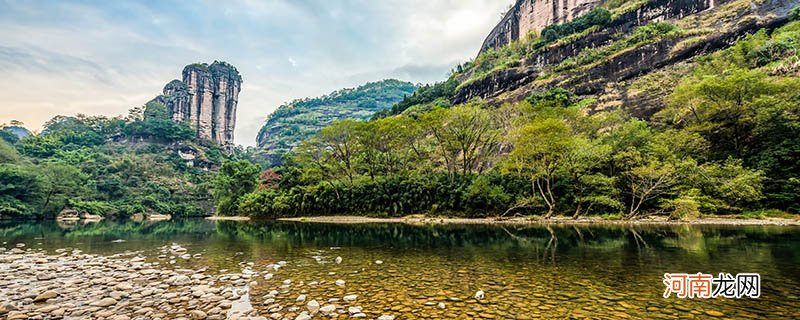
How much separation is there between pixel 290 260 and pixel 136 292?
4.09 meters

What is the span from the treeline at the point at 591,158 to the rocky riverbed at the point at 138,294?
77.5 ft

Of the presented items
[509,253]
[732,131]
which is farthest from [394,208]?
[732,131]

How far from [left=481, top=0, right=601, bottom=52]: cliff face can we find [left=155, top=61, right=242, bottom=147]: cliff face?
315 ft

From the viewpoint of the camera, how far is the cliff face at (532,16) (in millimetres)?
66750

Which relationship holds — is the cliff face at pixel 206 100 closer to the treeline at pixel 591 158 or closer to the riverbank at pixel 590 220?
the treeline at pixel 591 158

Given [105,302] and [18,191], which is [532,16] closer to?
[105,302]

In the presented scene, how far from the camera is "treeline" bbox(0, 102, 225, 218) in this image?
4397 cm

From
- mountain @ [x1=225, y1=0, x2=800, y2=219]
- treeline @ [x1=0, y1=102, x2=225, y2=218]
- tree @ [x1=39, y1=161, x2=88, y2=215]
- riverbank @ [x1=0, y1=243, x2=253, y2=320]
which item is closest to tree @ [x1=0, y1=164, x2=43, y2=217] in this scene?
treeline @ [x1=0, y1=102, x2=225, y2=218]

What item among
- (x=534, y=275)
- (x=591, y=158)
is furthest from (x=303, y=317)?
(x=591, y=158)

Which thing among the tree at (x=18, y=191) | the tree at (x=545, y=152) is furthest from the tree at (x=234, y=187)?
the tree at (x=545, y=152)

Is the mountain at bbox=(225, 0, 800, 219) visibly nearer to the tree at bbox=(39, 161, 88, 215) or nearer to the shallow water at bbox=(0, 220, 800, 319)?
the shallow water at bbox=(0, 220, 800, 319)

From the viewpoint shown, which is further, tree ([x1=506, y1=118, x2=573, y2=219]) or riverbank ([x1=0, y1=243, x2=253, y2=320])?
tree ([x1=506, y1=118, x2=573, y2=219])

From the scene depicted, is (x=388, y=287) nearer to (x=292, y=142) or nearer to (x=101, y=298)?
(x=101, y=298)

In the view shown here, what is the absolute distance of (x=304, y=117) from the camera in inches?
6614
